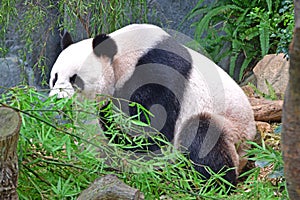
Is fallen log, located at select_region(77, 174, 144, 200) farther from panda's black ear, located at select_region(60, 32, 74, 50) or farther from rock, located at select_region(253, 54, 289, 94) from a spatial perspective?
rock, located at select_region(253, 54, 289, 94)

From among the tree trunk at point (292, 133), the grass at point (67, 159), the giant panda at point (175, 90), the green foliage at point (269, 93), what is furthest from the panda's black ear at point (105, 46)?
the tree trunk at point (292, 133)

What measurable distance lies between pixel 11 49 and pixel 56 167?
3.25 meters

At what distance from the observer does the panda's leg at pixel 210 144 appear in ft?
8.61

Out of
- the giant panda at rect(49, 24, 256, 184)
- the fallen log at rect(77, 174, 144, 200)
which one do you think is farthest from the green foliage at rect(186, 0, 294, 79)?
the fallen log at rect(77, 174, 144, 200)

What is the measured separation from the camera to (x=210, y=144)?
2.63 metres

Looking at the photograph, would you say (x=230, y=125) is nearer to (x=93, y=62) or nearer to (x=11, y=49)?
(x=93, y=62)

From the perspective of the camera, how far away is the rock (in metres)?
3.86

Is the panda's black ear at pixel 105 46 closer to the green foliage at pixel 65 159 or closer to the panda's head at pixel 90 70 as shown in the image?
the panda's head at pixel 90 70

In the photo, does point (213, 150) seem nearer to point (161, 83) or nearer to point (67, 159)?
point (161, 83)

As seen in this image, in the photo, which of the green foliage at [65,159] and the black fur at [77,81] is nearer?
the green foliage at [65,159]

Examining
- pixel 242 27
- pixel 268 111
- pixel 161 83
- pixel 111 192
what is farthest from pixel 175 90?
pixel 242 27

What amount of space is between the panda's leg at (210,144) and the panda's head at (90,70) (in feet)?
1.71

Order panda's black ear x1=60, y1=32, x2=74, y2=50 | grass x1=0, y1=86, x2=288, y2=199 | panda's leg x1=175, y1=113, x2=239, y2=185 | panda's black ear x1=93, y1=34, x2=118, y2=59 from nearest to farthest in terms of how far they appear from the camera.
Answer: grass x1=0, y1=86, x2=288, y2=199, panda's leg x1=175, y1=113, x2=239, y2=185, panda's black ear x1=93, y1=34, x2=118, y2=59, panda's black ear x1=60, y1=32, x2=74, y2=50

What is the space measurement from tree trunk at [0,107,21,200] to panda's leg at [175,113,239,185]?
49.8 inches
